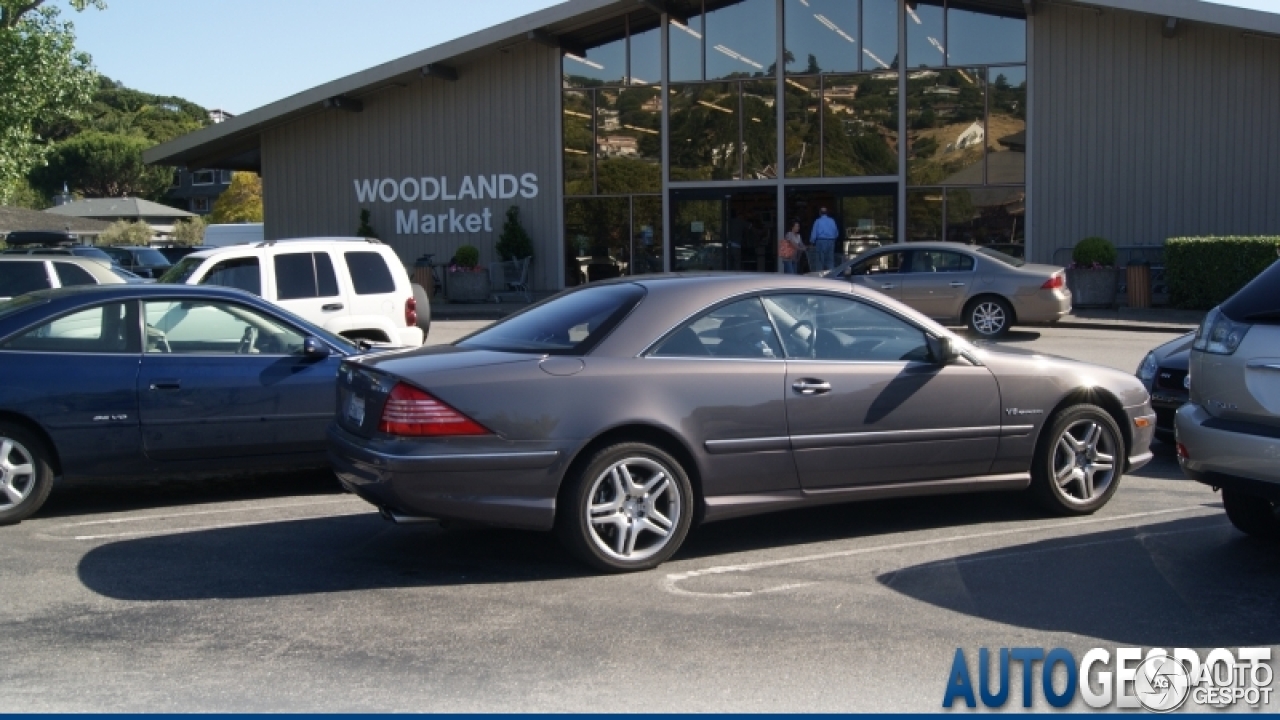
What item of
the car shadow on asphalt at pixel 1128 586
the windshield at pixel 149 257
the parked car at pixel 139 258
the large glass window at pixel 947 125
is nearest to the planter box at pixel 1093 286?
the large glass window at pixel 947 125

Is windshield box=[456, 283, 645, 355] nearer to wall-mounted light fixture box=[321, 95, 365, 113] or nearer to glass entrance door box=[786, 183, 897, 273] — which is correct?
glass entrance door box=[786, 183, 897, 273]

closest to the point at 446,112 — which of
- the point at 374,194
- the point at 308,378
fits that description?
the point at 374,194

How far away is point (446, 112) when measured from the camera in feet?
97.7

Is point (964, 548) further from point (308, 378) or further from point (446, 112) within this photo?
point (446, 112)

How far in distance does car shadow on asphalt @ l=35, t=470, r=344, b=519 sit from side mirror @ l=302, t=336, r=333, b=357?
96 cm

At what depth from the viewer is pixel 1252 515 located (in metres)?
6.94

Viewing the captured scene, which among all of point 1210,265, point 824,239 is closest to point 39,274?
point 824,239

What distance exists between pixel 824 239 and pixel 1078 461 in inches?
742

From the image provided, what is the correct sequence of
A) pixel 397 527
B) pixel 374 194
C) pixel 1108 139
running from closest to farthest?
pixel 397 527, pixel 1108 139, pixel 374 194

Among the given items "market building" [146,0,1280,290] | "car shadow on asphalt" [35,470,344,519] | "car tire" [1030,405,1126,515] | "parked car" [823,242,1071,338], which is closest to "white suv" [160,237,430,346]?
"car shadow on asphalt" [35,470,344,519]

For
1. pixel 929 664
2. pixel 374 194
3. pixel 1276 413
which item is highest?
pixel 374 194

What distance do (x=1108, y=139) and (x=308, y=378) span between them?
68.9 feet

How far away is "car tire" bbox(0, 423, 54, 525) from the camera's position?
7.76 m
